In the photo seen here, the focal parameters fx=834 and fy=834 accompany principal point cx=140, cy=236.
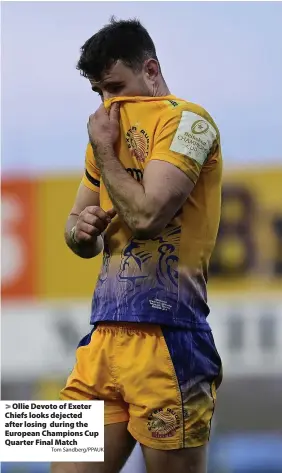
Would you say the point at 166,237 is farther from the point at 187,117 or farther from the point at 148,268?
the point at 187,117

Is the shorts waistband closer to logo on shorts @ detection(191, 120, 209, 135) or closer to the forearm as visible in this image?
the forearm

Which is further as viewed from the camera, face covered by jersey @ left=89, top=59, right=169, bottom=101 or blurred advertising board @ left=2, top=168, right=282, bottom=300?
Answer: blurred advertising board @ left=2, top=168, right=282, bottom=300

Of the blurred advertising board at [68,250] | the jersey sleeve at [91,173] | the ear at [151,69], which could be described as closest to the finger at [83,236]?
the jersey sleeve at [91,173]

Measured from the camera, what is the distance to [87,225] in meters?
1.91

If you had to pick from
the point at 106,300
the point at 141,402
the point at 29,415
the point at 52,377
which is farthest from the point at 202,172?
the point at 52,377

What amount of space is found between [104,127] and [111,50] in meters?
0.19

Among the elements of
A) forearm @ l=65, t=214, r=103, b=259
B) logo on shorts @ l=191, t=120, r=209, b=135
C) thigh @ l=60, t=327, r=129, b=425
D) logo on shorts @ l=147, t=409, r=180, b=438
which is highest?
logo on shorts @ l=191, t=120, r=209, b=135

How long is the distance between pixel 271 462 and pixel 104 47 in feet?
14.1

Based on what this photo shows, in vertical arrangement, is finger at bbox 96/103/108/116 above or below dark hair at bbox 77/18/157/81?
below

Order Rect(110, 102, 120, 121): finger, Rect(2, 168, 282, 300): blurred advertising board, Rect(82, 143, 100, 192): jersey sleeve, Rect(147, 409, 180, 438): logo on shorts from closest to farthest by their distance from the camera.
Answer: Rect(147, 409, 180, 438): logo on shorts < Rect(110, 102, 120, 121): finger < Rect(82, 143, 100, 192): jersey sleeve < Rect(2, 168, 282, 300): blurred advertising board

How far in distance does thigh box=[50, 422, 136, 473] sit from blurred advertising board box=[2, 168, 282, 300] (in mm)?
3916
